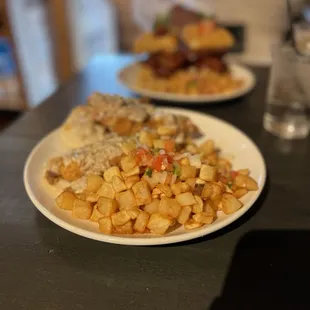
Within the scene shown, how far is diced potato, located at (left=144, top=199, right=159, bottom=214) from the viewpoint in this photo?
31.0 inches

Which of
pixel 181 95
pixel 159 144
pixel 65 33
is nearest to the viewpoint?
pixel 159 144

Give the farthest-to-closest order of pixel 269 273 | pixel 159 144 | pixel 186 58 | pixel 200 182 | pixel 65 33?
1. pixel 65 33
2. pixel 186 58
3. pixel 159 144
4. pixel 200 182
5. pixel 269 273

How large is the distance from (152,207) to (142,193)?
0.11 ft

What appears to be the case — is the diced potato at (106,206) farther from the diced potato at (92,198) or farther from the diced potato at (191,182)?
the diced potato at (191,182)

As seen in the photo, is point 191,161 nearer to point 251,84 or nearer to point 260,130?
point 260,130

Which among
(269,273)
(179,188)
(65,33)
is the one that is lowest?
(65,33)

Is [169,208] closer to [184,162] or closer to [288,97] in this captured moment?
[184,162]

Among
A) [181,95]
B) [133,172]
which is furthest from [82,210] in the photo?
[181,95]

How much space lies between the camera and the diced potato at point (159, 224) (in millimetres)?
747

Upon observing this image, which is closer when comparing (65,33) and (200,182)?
(200,182)

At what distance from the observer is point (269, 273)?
2.41 feet

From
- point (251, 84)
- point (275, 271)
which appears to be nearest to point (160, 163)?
point (275, 271)

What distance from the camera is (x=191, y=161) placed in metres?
0.86

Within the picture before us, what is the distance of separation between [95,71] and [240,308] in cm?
137
